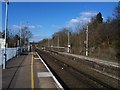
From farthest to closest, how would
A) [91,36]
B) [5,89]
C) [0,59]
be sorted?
[91,36] < [0,59] < [5,89]

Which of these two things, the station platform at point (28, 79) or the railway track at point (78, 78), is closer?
the station platform at point (28, 79)

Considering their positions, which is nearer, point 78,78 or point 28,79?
point 28,79

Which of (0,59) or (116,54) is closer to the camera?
(0,59)

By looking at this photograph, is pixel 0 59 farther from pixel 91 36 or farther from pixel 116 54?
pixel 91 36

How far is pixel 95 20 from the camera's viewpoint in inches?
4321

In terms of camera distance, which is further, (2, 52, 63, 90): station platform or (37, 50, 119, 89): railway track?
(37, 50, 119, 89): railway track

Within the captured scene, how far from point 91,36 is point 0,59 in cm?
5696

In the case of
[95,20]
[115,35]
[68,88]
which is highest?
[95,20]

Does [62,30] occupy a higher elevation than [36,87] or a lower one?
higher

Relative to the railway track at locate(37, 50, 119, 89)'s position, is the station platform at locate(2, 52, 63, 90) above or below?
above

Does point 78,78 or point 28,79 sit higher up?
point 28,79

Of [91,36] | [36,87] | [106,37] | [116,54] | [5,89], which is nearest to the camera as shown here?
[5,89]

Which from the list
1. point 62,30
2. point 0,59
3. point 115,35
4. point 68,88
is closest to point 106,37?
point 115,35

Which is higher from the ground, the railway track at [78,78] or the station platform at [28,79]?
the station platform at [28,79]
